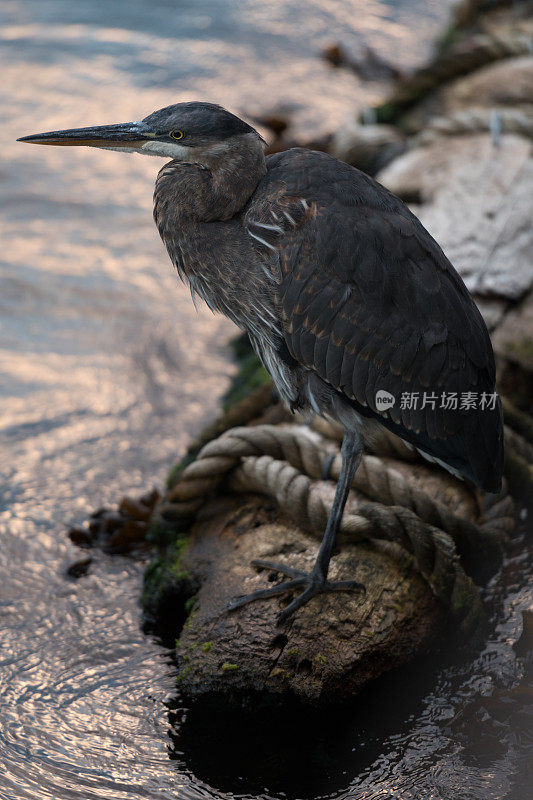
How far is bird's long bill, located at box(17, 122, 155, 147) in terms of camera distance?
339 cm

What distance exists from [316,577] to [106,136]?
1.86 m

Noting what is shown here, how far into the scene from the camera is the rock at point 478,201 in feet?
15.0

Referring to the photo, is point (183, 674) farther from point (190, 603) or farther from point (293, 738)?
point (293, 738)

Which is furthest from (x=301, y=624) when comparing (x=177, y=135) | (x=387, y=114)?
(x=387, y=114)

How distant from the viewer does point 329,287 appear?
3.26 metres

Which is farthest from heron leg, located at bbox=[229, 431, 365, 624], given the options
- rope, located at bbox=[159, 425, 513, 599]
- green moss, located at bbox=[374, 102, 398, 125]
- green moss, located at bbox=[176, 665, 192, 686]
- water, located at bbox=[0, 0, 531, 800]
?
green moss, located at bbox=[374, 102, 398, 125]

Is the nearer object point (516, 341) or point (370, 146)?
point (516, 341)

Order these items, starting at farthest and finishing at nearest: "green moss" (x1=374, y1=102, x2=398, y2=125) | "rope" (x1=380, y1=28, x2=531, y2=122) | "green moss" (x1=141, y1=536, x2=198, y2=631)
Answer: "green moss" (x1=374, y1=102, x2=398, y2=125)
"rope" (x1=380, y1=28, x2=531, y2=122)
"green moss" (x1=141, y1=536, x2=198, y2=631)

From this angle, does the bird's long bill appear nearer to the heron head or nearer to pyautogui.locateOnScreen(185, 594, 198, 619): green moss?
→ the heron head

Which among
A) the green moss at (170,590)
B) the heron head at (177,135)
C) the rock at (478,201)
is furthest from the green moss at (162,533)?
the rock at (478,201)

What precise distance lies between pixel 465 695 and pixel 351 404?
3.76 feet

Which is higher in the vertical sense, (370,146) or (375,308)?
(375,308)

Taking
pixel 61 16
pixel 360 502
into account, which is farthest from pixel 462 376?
pixel 61 16

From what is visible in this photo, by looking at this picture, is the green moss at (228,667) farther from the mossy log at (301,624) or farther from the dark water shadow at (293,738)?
the dark water shadow at (293,738)
